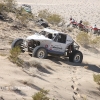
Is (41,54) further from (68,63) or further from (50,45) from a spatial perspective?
(68,63)

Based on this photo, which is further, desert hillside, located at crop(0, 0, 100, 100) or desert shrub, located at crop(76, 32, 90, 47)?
desert shrub, located at crop(76, 32, 90, 47)

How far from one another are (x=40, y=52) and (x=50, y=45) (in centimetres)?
93

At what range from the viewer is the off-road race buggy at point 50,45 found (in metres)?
14.8

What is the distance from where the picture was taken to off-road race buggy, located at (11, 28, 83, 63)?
1481cm

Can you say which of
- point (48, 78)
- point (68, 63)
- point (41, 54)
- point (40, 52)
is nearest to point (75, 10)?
point (68, 63)

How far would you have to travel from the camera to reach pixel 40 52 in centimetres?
1435

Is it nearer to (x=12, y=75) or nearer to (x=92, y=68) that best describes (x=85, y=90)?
(x=12, y=75)

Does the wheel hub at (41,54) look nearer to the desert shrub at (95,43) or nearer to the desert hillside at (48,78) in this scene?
the desert hillside at (48,78)

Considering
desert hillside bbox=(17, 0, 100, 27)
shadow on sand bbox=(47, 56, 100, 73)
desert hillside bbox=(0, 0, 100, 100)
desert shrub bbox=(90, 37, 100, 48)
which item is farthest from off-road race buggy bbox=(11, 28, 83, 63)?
desert hillside bbox=(17, 0, 100, 27)

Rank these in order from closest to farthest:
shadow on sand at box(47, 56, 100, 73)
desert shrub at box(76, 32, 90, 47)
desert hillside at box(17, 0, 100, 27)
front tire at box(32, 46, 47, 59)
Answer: front tire at box(32, 46, 47, 59) → shadow on sand at box(47, 56, 100, 73) → desert shrub at box(76, 32, 90, 47) → desert hillside at box(17, 0, 100, 27)

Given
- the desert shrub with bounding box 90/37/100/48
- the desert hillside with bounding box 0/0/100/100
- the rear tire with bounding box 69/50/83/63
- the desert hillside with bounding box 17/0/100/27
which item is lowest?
the desert hillside with bounding box 0/0/100/100

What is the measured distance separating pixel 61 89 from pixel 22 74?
1.57m

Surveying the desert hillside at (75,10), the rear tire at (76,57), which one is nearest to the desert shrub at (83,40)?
the rear tire at (76,57)

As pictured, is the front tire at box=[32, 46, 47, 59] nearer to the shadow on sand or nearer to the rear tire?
the shadow on sand
